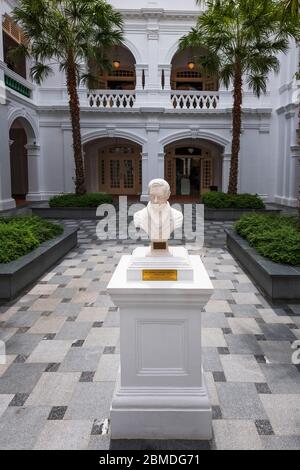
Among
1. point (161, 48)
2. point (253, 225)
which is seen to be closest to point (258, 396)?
point (253, 225)

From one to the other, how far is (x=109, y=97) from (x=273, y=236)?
14.6m

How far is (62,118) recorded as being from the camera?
19844 mm

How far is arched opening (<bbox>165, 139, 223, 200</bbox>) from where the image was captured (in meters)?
24.6

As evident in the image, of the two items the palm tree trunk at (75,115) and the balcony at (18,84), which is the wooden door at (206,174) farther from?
the balcony at (18,84)

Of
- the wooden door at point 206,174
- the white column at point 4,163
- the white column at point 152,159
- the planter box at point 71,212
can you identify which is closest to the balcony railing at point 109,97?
the white column at point 152,159

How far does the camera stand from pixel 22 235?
25.2 ft

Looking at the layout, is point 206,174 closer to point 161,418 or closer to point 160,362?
point 160,362

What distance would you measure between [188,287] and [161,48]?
1939 centimetres

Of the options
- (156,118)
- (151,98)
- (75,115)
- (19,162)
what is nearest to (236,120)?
(156,118)

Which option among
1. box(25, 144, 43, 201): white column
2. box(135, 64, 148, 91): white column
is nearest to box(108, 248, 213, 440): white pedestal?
box(25, 144, 43, 201): white column

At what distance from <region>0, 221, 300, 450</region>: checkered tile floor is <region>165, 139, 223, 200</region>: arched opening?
725 inches

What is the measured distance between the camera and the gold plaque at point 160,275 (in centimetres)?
321
